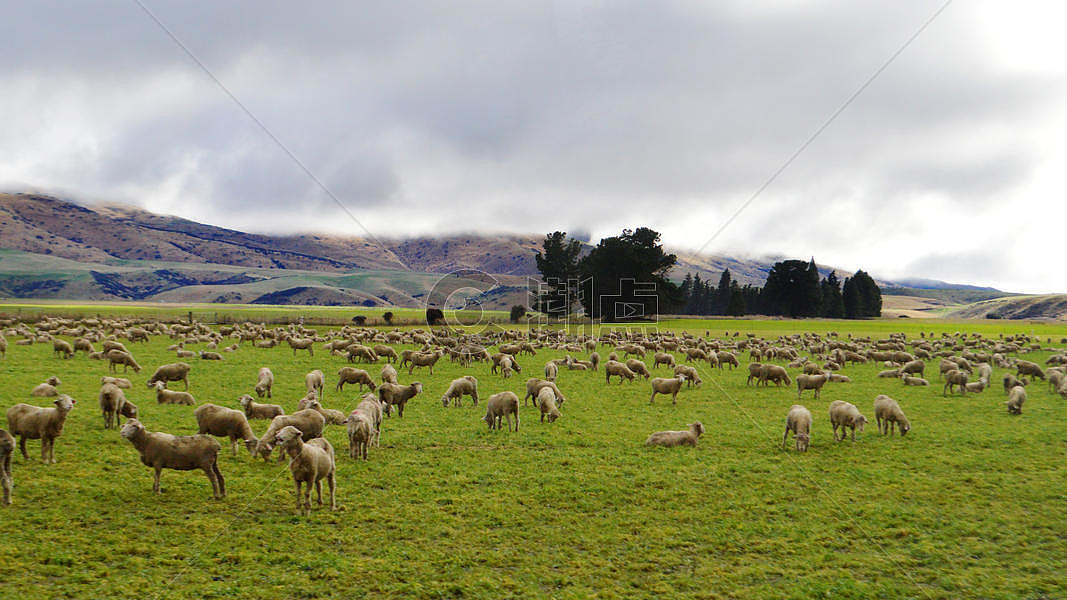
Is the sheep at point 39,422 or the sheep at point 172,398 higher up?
the sheep at point 39,422

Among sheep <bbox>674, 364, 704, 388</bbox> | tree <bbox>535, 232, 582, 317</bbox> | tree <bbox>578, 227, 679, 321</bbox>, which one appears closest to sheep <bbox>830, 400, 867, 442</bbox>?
sheep <bbox>674, 364, 704, 388</bbox>

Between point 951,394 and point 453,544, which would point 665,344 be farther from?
point 453,544

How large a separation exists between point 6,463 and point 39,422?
280 centimetres

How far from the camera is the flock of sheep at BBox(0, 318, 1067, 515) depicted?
39.0 ft

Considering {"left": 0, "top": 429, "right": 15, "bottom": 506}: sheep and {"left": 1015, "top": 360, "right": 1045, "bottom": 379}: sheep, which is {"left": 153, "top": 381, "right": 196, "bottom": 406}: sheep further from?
{"left": 1015, "top": 360, "right": 1045, "bottom": 379}: sheep

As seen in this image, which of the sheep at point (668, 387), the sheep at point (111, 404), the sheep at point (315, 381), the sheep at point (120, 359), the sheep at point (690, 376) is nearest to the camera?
the sheep at point (111, 404)

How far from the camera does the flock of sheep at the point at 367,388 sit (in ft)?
39.0

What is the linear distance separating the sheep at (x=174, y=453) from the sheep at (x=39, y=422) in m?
2.89

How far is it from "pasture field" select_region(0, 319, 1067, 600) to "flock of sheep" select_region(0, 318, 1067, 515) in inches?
27.9

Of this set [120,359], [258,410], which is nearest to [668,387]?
[258,410]

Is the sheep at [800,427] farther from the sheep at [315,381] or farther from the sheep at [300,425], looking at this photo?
the sheep at [315,381]

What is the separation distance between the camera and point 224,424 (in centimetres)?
1523

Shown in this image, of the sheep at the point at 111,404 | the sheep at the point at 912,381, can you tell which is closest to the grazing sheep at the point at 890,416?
the sheep at the point at 912,381

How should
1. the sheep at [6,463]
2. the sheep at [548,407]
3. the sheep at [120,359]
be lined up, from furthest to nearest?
the sheep at [120,359]
the sheep at [548,407]
the sheep at [6,463]
